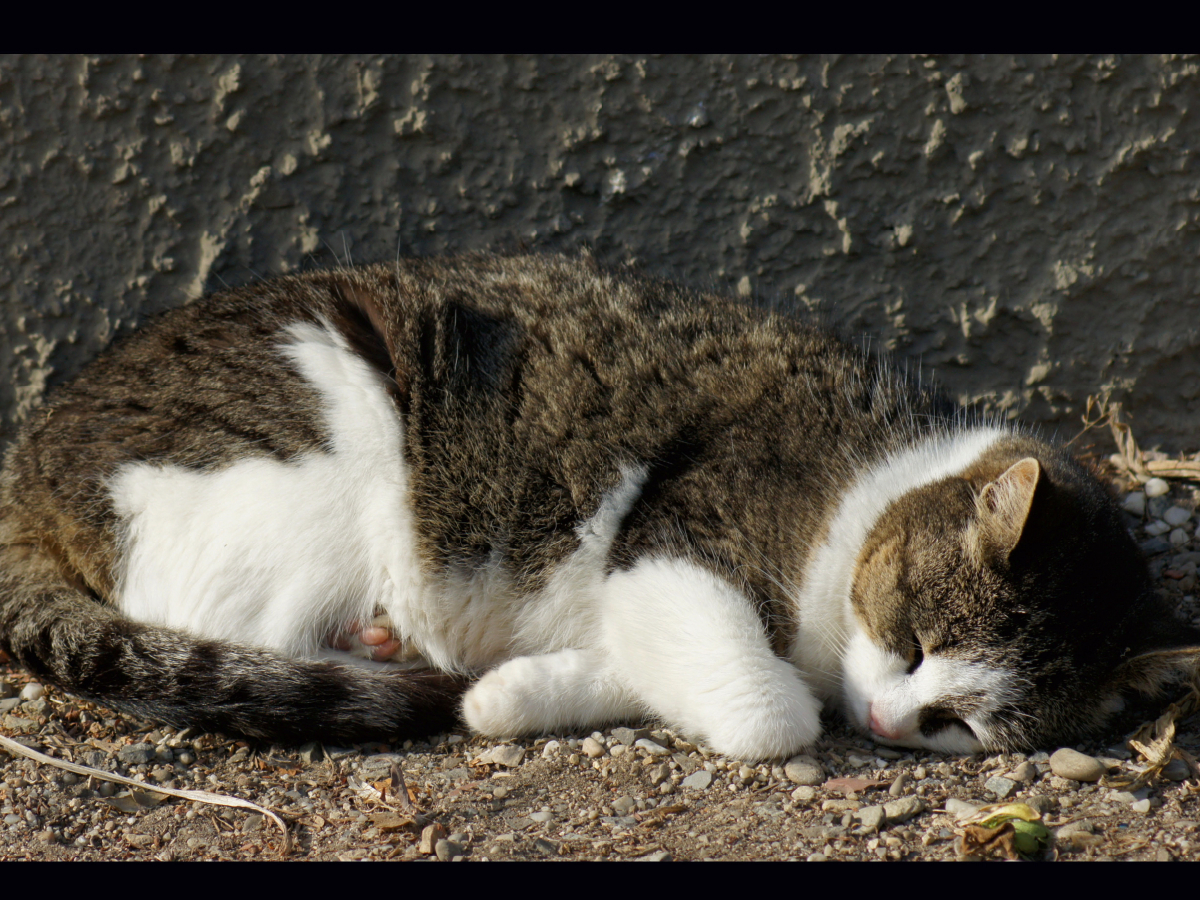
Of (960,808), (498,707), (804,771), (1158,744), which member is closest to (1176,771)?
(1158,744)

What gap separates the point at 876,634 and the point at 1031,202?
5.89ft

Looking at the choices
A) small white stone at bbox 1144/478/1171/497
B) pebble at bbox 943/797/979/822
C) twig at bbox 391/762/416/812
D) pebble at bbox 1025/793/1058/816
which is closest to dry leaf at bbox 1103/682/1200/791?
pebble at bbox 1025/793/1058/816

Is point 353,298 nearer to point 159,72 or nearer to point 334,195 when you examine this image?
point 334,195

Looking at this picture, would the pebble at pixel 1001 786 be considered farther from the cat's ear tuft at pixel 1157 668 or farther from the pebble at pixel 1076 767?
the cat's ear tuft at pixel 1157 668

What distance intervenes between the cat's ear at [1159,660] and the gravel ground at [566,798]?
15cm

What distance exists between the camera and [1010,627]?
2422 millimetres

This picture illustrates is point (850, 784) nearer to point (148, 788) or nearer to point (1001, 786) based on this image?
point (1001, 786)

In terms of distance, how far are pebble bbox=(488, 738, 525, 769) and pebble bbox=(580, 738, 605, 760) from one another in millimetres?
163

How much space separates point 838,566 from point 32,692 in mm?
2285

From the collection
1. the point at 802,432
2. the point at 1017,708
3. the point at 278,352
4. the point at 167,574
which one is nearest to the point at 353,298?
the point at 278,352

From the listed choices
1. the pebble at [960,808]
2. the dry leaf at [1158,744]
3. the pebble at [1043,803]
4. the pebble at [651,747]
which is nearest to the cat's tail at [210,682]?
the pebble at [651,747]

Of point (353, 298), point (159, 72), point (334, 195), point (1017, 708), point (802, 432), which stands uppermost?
point (159, 72)

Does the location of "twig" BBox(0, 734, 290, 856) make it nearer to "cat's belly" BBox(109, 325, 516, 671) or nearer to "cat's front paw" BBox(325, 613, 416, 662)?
"cat's belly" BBox(109, 325, 516, 671)

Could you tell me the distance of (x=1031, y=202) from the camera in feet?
11.5
